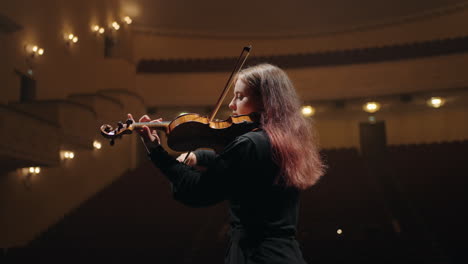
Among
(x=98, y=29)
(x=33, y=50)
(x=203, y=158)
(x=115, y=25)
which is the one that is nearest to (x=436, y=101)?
(x=115, y=25)

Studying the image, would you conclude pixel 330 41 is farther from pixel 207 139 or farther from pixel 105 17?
pixel 207 139

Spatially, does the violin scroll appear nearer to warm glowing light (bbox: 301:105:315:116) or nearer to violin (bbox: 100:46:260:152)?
violin (bbox: 100:46:260:152)

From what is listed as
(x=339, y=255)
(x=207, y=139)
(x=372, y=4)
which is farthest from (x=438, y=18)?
(x=207, y=139)

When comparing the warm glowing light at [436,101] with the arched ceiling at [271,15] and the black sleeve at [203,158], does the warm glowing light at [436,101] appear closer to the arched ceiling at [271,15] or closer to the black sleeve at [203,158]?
the arched ceiling at [271,15]

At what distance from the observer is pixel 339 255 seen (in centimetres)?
314

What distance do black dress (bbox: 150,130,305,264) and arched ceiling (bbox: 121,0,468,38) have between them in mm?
6250

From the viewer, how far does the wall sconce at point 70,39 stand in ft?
16.2

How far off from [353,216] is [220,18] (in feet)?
14.7

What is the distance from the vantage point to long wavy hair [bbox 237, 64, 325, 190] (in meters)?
0.77

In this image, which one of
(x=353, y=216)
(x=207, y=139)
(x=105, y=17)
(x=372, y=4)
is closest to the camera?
(x=207, y=139)

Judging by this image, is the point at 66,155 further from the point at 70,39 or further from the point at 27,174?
the point at 70,39

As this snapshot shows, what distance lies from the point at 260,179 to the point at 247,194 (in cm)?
3

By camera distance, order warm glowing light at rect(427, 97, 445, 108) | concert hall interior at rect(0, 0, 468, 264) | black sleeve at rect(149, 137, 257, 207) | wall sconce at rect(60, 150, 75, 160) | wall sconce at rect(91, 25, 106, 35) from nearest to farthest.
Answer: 1. black sleeve at rect(149, 137, 257, 207)
2. concert hall interior at rect(0, 0, 468, 264)
3. wall sconce at rect(60, 150, 75, 160)
4. wall sconce at rect(91, 25, 106, 35)
5. warm glowing light at rect(427, 97, 445, 108)

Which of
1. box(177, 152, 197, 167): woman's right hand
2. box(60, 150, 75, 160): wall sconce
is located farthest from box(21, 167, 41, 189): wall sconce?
box(177, 152, 197, 167): woman's right hand
